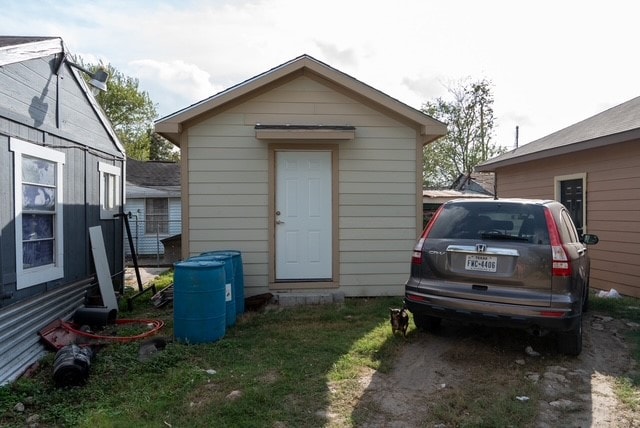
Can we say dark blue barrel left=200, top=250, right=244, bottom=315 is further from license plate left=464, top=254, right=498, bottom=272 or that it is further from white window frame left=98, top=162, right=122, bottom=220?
license plate left=464, top=254, right=498, bottom=272

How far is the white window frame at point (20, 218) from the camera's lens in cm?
478

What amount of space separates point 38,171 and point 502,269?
5.20 m

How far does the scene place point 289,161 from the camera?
7.06 m

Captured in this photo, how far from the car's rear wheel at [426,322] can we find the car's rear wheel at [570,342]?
123 centimetres

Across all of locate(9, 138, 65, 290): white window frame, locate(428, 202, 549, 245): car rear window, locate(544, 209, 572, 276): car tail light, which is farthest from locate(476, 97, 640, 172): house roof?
locate(9, 138, 65, 290): white window frame

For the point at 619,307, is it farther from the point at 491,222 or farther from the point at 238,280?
the point at 238,280

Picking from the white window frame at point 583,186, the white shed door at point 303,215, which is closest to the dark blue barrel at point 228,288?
the white shed door at point 303,215

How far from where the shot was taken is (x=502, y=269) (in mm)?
4133

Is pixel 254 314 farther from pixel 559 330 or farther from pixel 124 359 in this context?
pixel 559 330

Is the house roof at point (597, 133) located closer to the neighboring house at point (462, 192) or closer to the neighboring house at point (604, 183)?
the neighboring house at point (604, 183)

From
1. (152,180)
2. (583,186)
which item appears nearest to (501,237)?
(583,186)

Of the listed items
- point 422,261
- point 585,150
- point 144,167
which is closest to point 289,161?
point 422,261

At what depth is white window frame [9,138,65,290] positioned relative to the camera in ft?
15.7

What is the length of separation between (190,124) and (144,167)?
1411 centimetres
